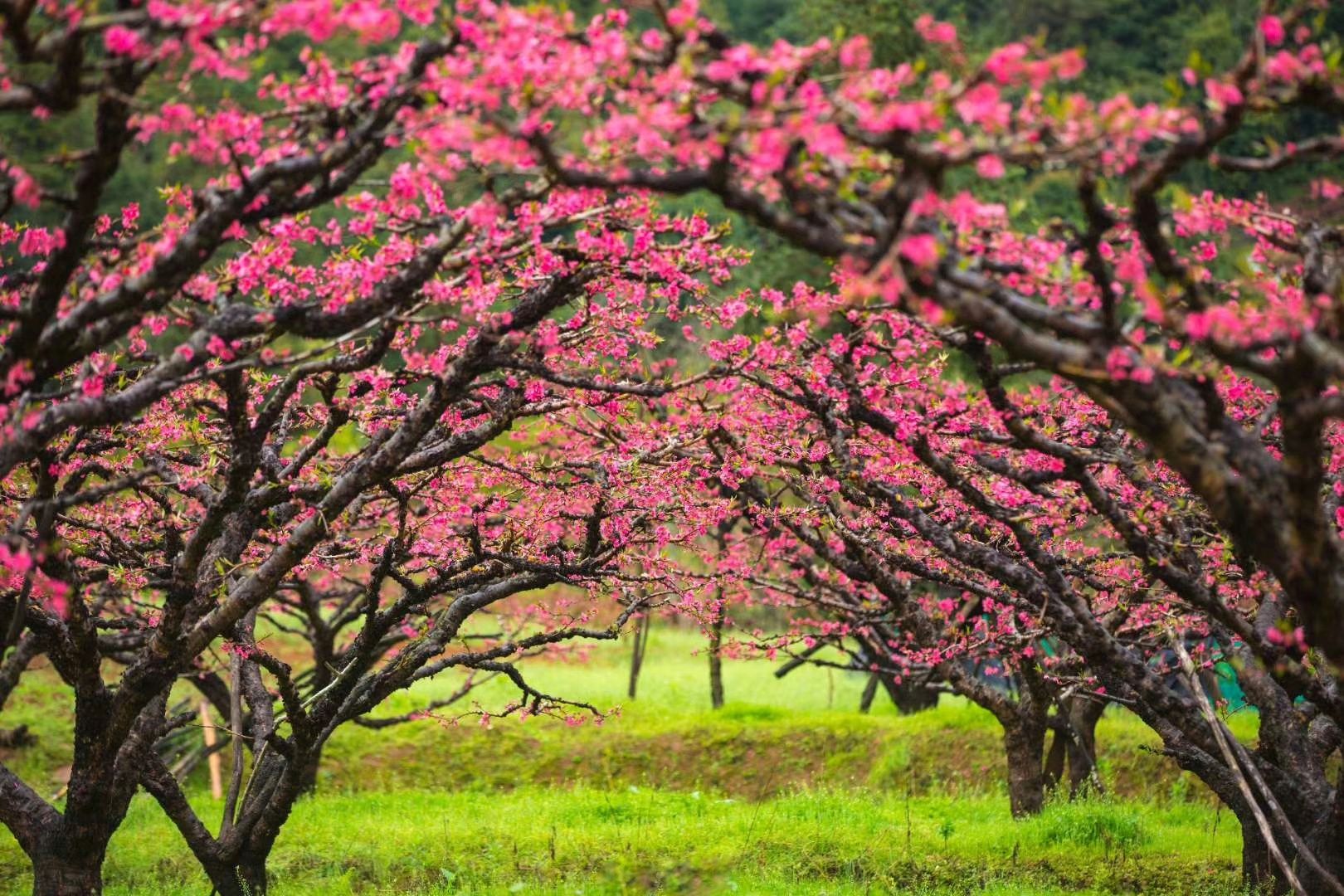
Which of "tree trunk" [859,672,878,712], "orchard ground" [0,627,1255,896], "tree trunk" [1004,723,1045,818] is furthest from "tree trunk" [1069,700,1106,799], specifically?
"tree trunk" [859,672,878,712]

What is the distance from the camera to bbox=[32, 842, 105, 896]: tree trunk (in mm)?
8148

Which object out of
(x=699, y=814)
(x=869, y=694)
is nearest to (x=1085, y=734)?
(x=699, y=814)

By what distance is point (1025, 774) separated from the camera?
42.0ft

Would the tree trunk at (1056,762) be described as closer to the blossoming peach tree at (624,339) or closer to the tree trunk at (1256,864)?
the blossoming peach tree at (624,339)

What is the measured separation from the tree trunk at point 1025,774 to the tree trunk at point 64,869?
357 inches

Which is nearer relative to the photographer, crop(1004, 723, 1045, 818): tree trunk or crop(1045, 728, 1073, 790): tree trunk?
crop(1004, 723, 1045, 818): tree trunk

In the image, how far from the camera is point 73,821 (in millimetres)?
8070

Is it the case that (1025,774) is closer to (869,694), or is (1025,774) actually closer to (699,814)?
(699,814)

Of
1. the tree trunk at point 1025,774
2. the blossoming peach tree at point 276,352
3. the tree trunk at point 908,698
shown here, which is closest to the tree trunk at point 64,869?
the blossoming peach tree at point 276,352

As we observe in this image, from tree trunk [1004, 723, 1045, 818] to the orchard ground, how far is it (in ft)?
1.42

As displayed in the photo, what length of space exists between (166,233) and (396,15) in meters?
1.86

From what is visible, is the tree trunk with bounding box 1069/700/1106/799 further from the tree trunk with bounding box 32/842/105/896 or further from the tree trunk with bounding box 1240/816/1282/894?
the tree trunk with bounding box 32/842/105/896

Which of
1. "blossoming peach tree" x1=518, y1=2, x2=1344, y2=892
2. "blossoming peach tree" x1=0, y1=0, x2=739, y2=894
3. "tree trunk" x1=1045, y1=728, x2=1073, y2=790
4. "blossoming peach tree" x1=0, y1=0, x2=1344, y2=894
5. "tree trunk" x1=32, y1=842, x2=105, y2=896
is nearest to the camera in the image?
"blossoming peach tree" x1=518, y1=2, x2=1344, y2=892

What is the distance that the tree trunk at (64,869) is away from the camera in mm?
8148
